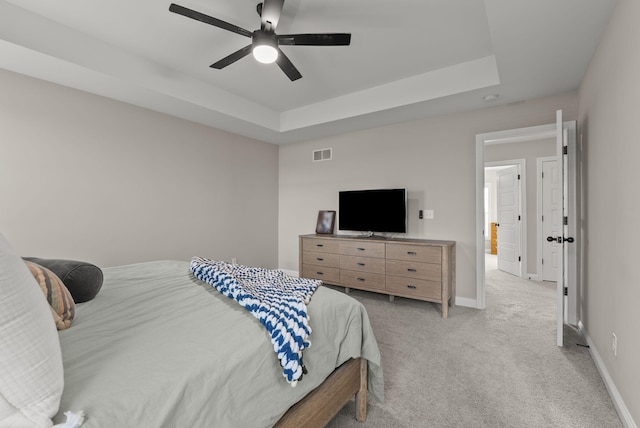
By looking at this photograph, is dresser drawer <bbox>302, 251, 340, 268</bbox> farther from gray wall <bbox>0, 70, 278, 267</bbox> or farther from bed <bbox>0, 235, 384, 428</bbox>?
bed <bbox>0, 235, 384, 428</bbox>

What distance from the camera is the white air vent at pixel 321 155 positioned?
4.80 meters

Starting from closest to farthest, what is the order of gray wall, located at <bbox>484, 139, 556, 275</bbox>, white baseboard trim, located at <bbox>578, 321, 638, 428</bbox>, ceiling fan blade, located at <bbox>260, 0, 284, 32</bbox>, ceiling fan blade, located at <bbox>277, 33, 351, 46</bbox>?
white baseboard trim, located at <bbox>578, 321, 638, 428</bbox> < ceiling fan blade, located at <bbox>260, 0, 284, 32</bbox> < ceiling fan blade, located at <bbox>277, 33, 351, 46</bbox> < gray wall, located at <bbox>484, 139, 556, 275</bbox>

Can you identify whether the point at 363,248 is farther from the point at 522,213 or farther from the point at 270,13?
the point at 522,213

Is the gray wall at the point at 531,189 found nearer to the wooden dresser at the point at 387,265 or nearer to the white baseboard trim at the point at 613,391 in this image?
the wooden dresser at the point at 387,265

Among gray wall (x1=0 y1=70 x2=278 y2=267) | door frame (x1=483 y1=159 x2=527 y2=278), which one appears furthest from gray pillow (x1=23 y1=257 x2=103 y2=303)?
door frame (x1=483 y1=159 x2=527 y2=278)

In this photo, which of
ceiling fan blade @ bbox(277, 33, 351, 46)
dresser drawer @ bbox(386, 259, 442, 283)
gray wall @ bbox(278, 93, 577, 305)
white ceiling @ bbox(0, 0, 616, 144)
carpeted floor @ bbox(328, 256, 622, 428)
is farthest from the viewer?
gray wall @ bbox(278, 93, 577, 305)

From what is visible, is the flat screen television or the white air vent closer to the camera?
the flat screen television

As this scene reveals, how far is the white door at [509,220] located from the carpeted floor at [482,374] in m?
2.14

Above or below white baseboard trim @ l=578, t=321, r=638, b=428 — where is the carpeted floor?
below

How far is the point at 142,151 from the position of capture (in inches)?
138

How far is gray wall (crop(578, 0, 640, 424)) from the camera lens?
5.07ft

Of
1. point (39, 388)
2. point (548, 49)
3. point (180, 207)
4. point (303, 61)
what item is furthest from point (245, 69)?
point (39, 388)

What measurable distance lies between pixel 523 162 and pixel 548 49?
11.0ft

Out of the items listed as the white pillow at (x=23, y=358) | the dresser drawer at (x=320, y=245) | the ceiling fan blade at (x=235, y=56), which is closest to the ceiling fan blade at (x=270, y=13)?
the ceiling fan blade at (x=235, y=56)
